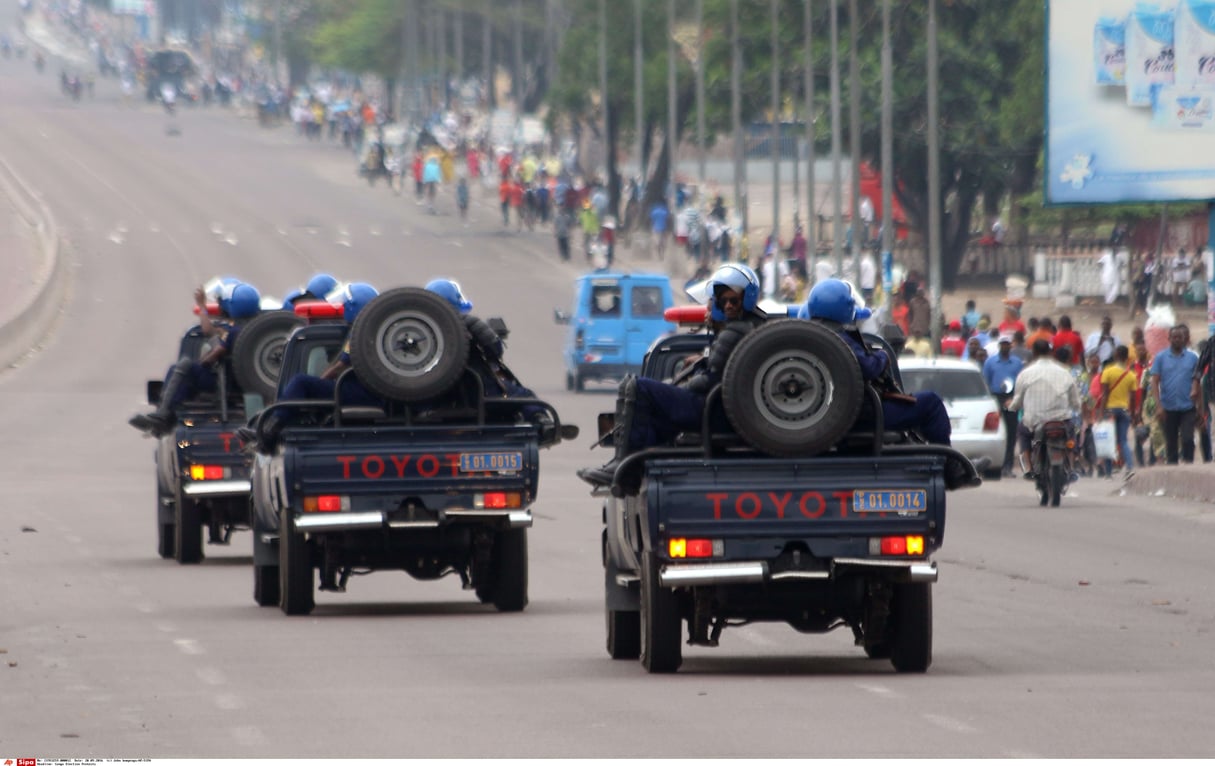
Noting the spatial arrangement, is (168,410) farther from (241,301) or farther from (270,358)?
(270,358)

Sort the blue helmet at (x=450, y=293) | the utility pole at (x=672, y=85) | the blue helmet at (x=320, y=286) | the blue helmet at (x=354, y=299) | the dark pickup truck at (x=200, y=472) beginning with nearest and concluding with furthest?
the blue helmet at (x=450, y=293)
the blue helmet at (x=354, y=299)
the dark pickup truck at (x=200, y=472)
the blue helmet at (x=320, y=286)
the utility pole at (x=672, y=85)

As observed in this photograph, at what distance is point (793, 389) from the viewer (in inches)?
447

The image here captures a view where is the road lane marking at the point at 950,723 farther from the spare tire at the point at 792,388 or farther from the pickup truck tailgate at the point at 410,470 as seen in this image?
the pickup truck tailgate at the point at 410,470

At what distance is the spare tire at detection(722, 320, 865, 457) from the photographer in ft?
37.0

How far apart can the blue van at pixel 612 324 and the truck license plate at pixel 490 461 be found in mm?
29698

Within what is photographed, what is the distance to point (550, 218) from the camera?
82250 mm

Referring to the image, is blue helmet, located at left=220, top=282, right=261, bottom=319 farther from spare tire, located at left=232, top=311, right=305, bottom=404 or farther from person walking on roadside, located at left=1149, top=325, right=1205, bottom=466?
person walking on roadside, located at left=1149, top=325, right=1205, bottom=466

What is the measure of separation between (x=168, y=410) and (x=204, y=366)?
0.45 metres

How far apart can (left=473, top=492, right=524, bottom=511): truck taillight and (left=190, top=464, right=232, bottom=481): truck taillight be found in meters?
4.40

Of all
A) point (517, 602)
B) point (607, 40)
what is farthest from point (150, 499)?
point (607, 40)

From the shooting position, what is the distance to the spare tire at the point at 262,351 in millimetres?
18328

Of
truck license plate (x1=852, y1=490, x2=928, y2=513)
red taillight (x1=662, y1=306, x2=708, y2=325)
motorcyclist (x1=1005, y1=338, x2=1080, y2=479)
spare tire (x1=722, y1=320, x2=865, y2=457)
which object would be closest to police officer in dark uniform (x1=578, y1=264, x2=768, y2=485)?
spare tire (x1=722, y1=320, x2=865, y2=457)

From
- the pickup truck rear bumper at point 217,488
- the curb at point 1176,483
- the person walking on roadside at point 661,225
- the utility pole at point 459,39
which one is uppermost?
the utility pole at point 459,39

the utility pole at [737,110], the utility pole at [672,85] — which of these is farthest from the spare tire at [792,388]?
the utility pole at [672,85]
